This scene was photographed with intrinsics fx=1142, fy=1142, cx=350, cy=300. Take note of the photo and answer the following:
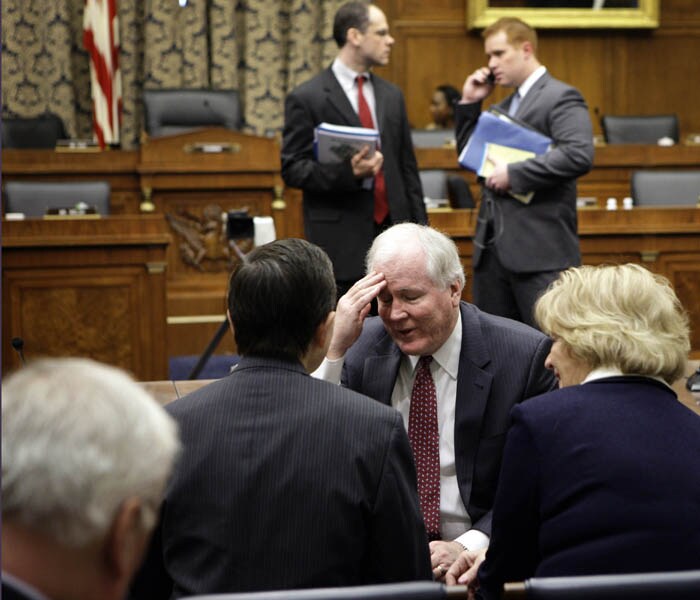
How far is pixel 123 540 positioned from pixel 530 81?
12.1ft

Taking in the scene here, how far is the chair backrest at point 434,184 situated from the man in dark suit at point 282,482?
471 cm

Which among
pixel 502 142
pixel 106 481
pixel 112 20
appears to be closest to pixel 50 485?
pixel 106 481

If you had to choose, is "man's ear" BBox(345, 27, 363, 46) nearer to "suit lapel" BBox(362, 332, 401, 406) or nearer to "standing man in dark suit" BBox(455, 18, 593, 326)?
"standing man in dark suit" BBox(455, 18, 593, 326)

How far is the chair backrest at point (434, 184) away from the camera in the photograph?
6.50 meters

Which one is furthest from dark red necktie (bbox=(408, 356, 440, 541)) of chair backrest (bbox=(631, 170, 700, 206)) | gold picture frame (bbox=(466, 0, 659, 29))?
gold picture frame (bbox=(466, 0, 659, 29))

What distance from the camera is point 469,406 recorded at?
241cm

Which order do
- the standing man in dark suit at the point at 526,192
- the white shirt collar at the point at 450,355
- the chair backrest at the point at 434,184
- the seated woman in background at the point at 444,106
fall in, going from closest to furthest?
the white shirt collar at the point at 450,355
the standing man in dark suit at the point at 526,192
the chair backrest at the point at 434,184
the seated woman in background at the point at 444,106

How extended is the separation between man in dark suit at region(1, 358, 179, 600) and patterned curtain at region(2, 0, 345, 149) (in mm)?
8227

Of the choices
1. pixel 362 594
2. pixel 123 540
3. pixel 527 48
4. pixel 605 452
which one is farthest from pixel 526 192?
pixel 123 540

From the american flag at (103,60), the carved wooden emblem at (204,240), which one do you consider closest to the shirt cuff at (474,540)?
the carved wooden emblem at (204,240)

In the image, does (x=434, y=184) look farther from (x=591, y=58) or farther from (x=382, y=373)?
(x=382, y=373)

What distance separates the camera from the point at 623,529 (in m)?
1.70

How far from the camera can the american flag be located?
8.07m

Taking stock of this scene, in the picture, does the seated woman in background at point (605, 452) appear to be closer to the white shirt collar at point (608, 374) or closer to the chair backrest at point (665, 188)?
the white shirt collar at point (608, 374)
